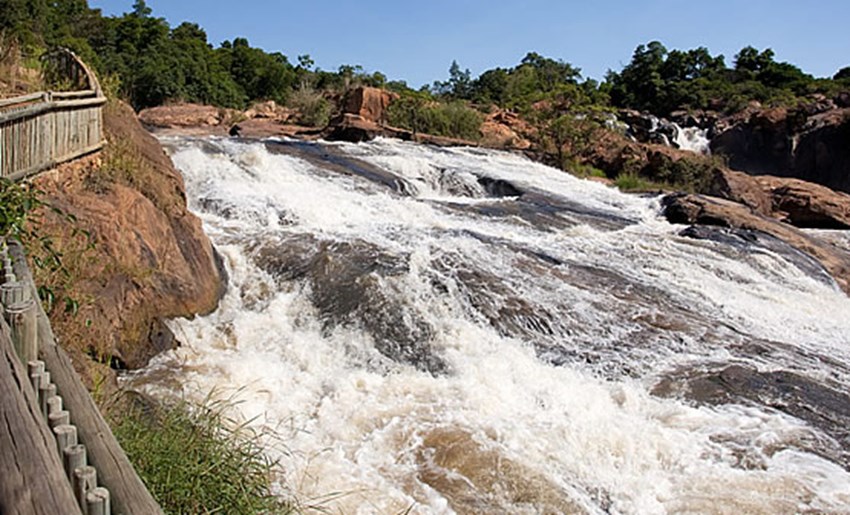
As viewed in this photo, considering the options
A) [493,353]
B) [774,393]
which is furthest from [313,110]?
[774,393]

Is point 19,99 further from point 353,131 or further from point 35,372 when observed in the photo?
point 353,131

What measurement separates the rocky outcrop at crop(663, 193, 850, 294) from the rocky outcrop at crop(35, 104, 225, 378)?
10013 millimetres

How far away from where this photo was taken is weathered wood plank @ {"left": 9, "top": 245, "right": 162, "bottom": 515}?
6.07 ft

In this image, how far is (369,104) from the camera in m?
25.1

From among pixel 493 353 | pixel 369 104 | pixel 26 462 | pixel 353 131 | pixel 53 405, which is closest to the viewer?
pixel 26 462

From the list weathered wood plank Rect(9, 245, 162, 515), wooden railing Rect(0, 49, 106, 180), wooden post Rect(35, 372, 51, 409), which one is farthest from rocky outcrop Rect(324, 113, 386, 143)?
wooden post Rect(35, 372, 51, 409)

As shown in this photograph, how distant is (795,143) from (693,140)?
168 inches

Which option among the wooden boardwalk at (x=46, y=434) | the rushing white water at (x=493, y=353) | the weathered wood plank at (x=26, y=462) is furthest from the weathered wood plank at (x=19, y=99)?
the weathered wood plank at (x=26, y=462)

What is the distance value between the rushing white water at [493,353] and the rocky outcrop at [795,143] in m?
17.8

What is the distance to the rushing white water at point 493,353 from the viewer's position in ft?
15.5

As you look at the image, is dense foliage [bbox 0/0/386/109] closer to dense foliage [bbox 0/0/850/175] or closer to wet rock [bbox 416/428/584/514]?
dense foliage [bbox 0/0/850/175]

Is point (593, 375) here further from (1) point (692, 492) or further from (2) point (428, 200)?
(2) point (428, 200)

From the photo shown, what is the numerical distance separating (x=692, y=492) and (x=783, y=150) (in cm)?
2771

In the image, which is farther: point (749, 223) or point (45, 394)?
point (749, 223)
